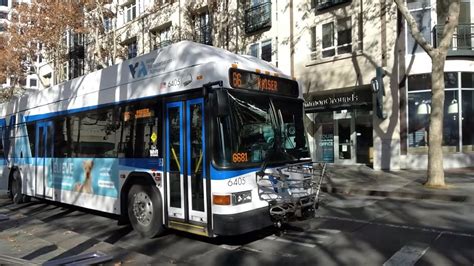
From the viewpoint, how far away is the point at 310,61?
2170 centimetres

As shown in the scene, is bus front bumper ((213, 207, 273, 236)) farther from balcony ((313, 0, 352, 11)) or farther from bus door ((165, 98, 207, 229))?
balcony ((313, 0, 352, 11))

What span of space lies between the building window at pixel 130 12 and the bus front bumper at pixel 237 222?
2927cm

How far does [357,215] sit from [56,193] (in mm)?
7416

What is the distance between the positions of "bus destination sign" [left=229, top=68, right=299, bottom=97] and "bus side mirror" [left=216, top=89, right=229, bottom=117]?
0.35 metres

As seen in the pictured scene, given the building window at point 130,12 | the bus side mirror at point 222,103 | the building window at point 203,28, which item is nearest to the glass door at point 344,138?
the building window at point 203,28

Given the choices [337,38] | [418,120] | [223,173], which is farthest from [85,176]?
[337,38]

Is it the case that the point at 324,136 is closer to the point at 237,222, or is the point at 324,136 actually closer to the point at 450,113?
the point at 450,113

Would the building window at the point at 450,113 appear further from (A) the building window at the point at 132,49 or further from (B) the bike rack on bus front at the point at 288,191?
(A) the building window at the point at 132,49

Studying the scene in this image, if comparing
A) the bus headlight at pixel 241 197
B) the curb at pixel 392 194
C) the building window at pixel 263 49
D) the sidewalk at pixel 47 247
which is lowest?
the sidewalk at pixel 47 247

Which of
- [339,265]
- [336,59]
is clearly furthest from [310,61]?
[339,265]

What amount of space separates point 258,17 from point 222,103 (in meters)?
18.7

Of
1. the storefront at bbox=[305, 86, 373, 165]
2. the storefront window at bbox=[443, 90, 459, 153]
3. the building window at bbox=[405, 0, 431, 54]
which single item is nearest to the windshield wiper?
the storefront at bbox=[305, 86, 373, 165]

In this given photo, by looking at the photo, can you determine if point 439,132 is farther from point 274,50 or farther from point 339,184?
point 274,50

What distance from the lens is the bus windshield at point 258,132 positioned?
21.4ft
